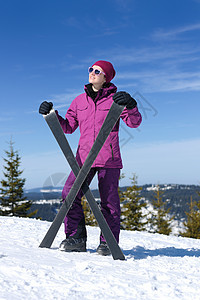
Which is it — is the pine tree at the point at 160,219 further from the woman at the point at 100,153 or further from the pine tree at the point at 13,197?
the woman at the point at 100,153

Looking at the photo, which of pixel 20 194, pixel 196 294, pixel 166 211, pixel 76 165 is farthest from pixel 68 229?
pixel 166 211

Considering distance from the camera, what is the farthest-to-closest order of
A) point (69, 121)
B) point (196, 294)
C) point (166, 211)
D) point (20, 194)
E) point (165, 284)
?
point (166, 211) → point (20, 194) → point (69, 121) → point (165, 284) → point (196, 294)

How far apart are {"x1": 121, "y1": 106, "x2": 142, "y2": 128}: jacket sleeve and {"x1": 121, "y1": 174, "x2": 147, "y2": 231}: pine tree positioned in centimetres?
2170

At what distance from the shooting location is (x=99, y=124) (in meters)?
3.79

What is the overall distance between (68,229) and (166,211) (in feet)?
83.5

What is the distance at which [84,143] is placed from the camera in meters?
3.88

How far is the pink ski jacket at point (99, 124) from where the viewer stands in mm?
3766

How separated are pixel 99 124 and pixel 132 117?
1.34 feet

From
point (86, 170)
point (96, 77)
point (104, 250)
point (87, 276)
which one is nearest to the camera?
point (87, 276)

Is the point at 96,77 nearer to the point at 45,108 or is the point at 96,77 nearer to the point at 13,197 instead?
the point at 45,108

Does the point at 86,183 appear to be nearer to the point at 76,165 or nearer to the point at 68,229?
the point at 76,165

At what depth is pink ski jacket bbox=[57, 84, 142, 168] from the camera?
377cm

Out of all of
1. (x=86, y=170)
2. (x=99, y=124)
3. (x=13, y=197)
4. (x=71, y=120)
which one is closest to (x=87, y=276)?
(x=86, y=170)

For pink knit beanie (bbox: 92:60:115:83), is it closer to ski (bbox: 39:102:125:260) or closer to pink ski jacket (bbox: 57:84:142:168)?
pink ski jacket (bbox: 57:84:142:168)
